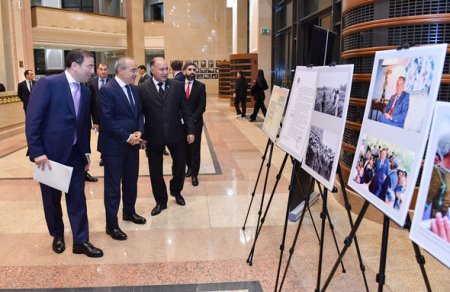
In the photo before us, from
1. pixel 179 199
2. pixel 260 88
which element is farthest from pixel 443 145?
pixel 260 88

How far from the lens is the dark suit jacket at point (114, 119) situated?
12.5ft

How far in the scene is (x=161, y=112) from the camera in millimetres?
4375

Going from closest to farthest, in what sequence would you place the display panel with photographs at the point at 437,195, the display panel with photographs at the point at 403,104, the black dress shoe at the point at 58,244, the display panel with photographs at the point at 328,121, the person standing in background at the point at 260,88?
1. the display panel with photographs at the point at 437,195
2. the display panel with photographs at the point at 403,104
3. the display panel with photographs at the point at 328,121
4. the black dress shoe at the point at 58,244
5. the person standing in background at the point at 260,88

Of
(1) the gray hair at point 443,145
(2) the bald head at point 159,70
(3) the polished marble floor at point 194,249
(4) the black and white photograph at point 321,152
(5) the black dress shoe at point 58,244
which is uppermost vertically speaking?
(2) the bald head at point 159,70

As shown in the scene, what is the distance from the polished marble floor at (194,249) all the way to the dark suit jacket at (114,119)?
886 mm

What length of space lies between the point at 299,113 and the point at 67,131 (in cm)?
181

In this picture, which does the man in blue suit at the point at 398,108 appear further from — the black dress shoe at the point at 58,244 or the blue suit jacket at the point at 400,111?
the black dress shoe at the point at 58,244

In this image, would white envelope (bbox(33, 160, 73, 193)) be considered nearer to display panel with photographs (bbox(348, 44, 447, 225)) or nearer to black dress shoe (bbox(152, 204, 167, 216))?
black dress shoe (bbox(152, 204, 167, 216))

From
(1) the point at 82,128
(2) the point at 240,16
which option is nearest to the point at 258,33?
(2) the point at 240,16

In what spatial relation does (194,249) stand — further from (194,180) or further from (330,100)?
(194,180)

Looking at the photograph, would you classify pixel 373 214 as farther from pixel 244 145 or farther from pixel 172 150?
pixel 244 145

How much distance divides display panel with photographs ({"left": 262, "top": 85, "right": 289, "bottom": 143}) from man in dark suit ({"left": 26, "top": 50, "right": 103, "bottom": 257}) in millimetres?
1547

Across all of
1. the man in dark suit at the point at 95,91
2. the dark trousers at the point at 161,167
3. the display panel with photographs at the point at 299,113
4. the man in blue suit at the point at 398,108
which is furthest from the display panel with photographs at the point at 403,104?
the man in dark suit at the point at 95,91

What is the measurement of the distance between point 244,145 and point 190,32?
69.0 feet
